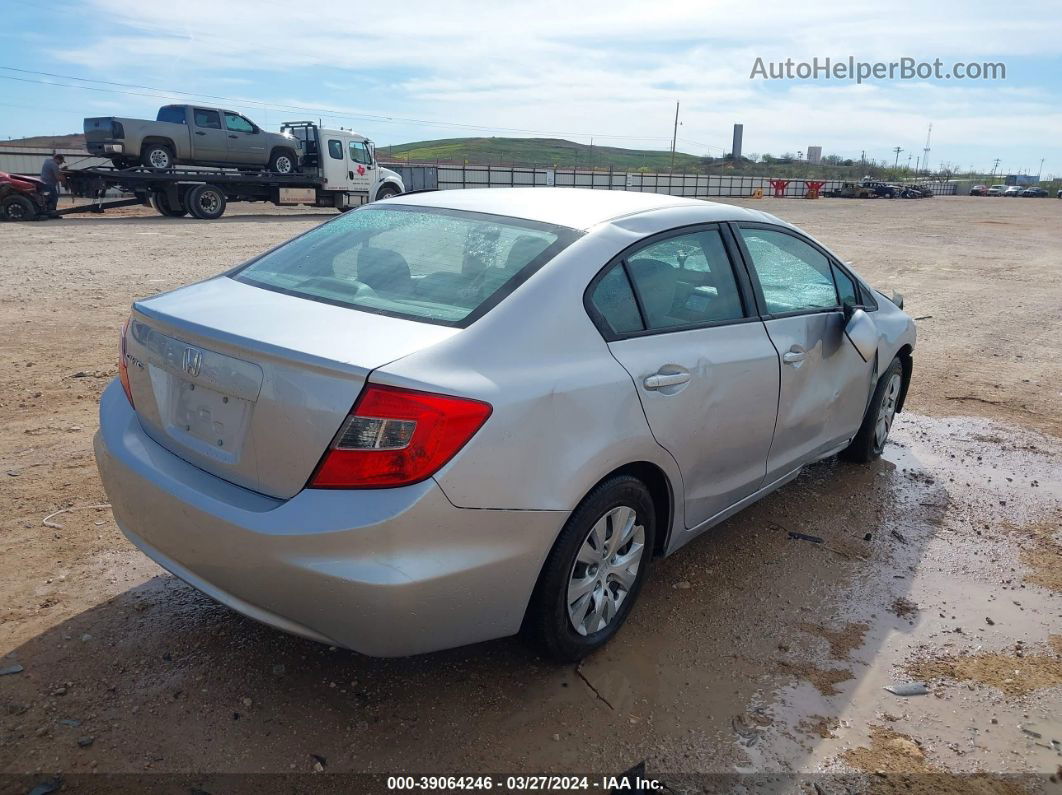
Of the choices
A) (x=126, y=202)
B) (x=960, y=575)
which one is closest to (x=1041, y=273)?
(x=960, y=575)

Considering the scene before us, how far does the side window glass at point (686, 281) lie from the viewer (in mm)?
3148

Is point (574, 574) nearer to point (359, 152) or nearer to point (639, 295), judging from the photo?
point (639, 295)

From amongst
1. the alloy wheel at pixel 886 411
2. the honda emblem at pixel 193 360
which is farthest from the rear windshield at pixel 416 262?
the alloy wheel at pixel 886 411

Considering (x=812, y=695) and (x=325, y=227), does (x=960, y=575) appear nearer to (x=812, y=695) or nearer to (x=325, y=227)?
(x=812, y=695)

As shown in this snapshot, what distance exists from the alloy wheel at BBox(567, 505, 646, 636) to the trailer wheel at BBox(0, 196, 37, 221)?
21.3 metres

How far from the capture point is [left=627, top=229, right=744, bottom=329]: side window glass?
3.15 m

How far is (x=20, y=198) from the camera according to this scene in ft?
64.2

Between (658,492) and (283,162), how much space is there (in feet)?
80.8

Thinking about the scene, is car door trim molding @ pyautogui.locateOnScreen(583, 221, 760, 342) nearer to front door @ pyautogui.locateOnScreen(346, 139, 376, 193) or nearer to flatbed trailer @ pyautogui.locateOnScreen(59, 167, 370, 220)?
flatbed trailer @ pyautogui.locateOnScreen(59, 167, 370, 220)

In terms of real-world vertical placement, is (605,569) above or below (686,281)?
below

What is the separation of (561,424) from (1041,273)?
1610 cm

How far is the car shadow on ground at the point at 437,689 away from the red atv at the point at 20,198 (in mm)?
20073

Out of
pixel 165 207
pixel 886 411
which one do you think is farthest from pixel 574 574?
pixel 165 207

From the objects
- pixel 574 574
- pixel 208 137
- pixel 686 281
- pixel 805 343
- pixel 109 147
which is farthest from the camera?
pixel 208 137
